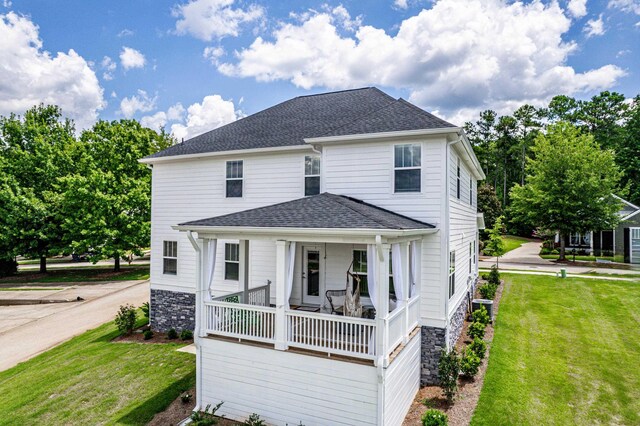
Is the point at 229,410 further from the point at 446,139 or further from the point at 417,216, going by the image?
the point at 446,139

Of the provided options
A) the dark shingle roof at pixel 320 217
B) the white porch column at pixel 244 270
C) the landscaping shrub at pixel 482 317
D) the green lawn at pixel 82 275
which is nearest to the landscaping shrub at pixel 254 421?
the white porch column at pixel 244 270

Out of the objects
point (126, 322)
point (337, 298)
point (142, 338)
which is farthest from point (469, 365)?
point (126, 322)

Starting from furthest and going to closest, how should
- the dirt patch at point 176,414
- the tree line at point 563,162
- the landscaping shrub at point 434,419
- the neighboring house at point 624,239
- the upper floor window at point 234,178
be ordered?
the tree line at point 563,162 < the neighboring house at point 624,239 < the upper floor window at point 234,178 < the dirt patch at point 176,414 < the landscaping shrub at point 434,419

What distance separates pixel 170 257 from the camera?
1366cm

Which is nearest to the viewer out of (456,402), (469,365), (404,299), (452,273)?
(404,299)

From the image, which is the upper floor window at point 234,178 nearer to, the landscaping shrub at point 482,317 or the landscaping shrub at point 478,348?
the landscaping shrub at point 478,348

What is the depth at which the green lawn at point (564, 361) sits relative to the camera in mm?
7625

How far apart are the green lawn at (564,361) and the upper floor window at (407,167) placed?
554 cm

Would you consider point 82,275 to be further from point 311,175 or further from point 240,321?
point 240,321

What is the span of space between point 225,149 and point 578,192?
28.7 m

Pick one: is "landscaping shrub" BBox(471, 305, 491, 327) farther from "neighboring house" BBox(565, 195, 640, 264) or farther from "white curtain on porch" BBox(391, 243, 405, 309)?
"neighboring house" BBox(565, 195, 640, 264)

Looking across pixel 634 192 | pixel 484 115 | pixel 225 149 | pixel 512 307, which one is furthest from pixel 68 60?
pixel 634 192

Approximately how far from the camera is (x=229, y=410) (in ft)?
26.1

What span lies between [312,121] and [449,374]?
9561mm
